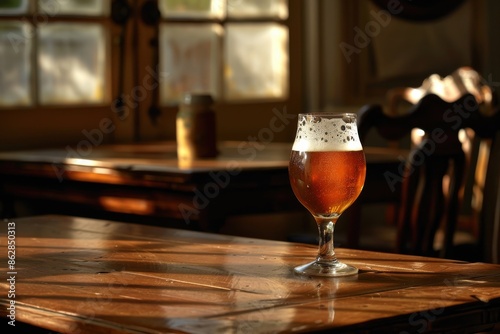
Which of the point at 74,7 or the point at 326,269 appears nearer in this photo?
the point at 326,269

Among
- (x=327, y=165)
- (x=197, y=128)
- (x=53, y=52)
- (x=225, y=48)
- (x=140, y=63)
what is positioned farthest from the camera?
(x=225, y=48)

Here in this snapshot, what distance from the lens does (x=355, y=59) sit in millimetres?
4234

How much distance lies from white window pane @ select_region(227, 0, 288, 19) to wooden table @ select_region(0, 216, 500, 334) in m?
2.63

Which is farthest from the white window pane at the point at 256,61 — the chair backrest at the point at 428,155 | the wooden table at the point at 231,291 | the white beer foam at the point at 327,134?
the white beer foam at the point at 327,134

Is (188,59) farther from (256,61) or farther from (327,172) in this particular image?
(327,172)

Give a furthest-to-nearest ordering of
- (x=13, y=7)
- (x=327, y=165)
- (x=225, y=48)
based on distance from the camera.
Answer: (x=225, y=48)
(x=13, y=7)
(x=327, y=165)

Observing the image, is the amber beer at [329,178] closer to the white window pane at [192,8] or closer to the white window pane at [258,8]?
the white window pane at [192,8]

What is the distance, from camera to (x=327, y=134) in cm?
126

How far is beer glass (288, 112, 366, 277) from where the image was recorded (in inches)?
49.0

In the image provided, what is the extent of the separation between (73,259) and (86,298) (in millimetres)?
289

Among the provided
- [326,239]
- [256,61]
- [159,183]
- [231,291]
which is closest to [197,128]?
[159,183]

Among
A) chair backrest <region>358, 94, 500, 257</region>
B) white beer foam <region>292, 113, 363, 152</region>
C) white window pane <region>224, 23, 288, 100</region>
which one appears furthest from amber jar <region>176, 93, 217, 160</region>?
white beer foam <region>292, 113, 363, 152</region>

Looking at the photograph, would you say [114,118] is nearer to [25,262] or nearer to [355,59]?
[355,59]

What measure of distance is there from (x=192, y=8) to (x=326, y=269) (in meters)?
2.83
